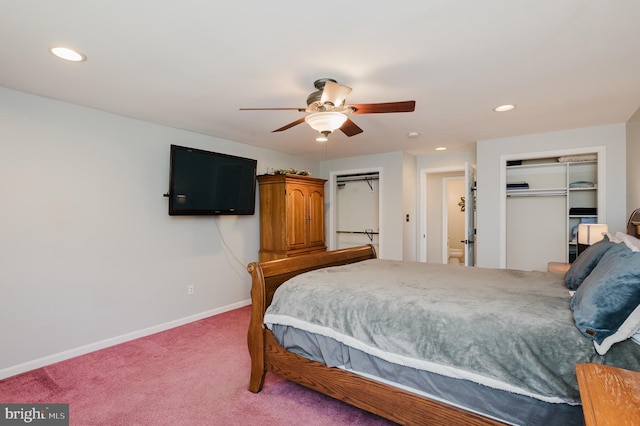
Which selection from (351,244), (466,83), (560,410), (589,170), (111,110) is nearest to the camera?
(560,410)

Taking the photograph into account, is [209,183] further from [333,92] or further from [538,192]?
[538,192]

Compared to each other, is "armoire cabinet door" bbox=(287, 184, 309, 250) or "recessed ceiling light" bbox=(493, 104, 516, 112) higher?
"recessed ceiling light" bbox=(493, 104, 516, 112)

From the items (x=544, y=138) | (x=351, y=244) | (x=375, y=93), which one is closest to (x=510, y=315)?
(x=375, y=93)

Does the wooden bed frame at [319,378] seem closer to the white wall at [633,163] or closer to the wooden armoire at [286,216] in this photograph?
the wooden armoire at [286,216]

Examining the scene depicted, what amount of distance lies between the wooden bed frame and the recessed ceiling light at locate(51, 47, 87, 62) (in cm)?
179

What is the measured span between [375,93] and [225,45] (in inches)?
51.2

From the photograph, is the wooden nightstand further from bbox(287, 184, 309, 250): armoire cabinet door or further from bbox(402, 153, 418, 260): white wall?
bbox(402, 153, 418, 260): white wall

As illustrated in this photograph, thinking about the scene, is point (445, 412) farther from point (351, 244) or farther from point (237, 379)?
point (351, 244)

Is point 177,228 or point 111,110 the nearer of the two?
point 111,110

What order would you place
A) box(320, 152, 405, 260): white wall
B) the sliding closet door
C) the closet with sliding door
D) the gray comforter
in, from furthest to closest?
box(320, 152, 405, 260): white wall, the sliding closet door, the closet with sliding door, the gray comforter

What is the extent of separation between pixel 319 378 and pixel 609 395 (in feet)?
5.13

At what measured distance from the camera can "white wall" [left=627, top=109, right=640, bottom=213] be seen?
3.19 m

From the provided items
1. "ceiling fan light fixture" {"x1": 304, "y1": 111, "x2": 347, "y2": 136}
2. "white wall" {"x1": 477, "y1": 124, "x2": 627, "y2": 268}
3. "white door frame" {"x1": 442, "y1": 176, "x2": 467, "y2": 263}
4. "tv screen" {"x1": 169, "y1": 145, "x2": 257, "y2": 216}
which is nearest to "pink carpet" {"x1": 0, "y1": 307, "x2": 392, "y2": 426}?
"tv screen" {"x1": 169, "y1": 145, "x2": 257, "y2": 216}

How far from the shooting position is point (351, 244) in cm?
617
